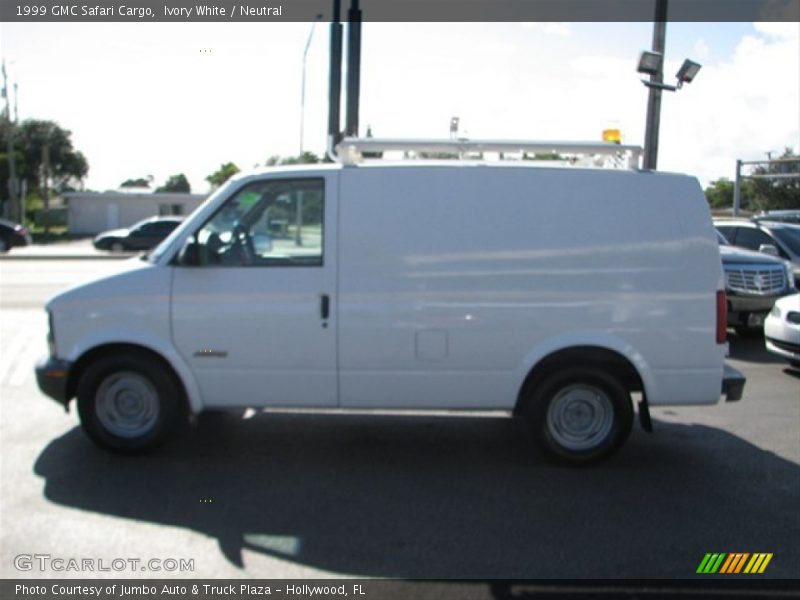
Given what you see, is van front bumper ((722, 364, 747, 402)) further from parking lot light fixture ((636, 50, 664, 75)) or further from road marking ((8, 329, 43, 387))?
parking lot light fixture ((636, 50, 664, 75))

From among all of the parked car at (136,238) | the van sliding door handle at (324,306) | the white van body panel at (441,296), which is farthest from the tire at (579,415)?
the parked car at (136,238)

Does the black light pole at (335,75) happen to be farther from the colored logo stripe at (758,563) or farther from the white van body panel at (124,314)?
the colored logo stripe at (758,563)

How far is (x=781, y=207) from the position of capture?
4944 cm

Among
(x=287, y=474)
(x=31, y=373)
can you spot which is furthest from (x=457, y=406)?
(x=31, y=373)

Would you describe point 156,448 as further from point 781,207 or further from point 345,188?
point 781,207

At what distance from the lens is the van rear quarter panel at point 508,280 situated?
18.4 ft

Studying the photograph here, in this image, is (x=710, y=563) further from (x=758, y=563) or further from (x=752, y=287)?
(x=752, y=287)

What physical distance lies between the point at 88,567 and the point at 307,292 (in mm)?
2288

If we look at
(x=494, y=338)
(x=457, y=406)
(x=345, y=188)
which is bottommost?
(x=457, y=406)

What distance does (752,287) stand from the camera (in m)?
11.3

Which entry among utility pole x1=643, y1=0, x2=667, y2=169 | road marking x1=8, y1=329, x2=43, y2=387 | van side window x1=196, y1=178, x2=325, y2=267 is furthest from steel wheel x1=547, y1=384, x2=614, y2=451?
utility pole x1=643, y1=0, x2=667, y2=169

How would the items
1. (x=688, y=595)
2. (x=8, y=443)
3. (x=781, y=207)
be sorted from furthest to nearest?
(x=781, y=207), (x=8, y=443), (x=688, y=595)

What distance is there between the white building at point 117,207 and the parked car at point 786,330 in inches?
1701

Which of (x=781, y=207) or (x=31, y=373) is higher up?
(x=781, y=207)
